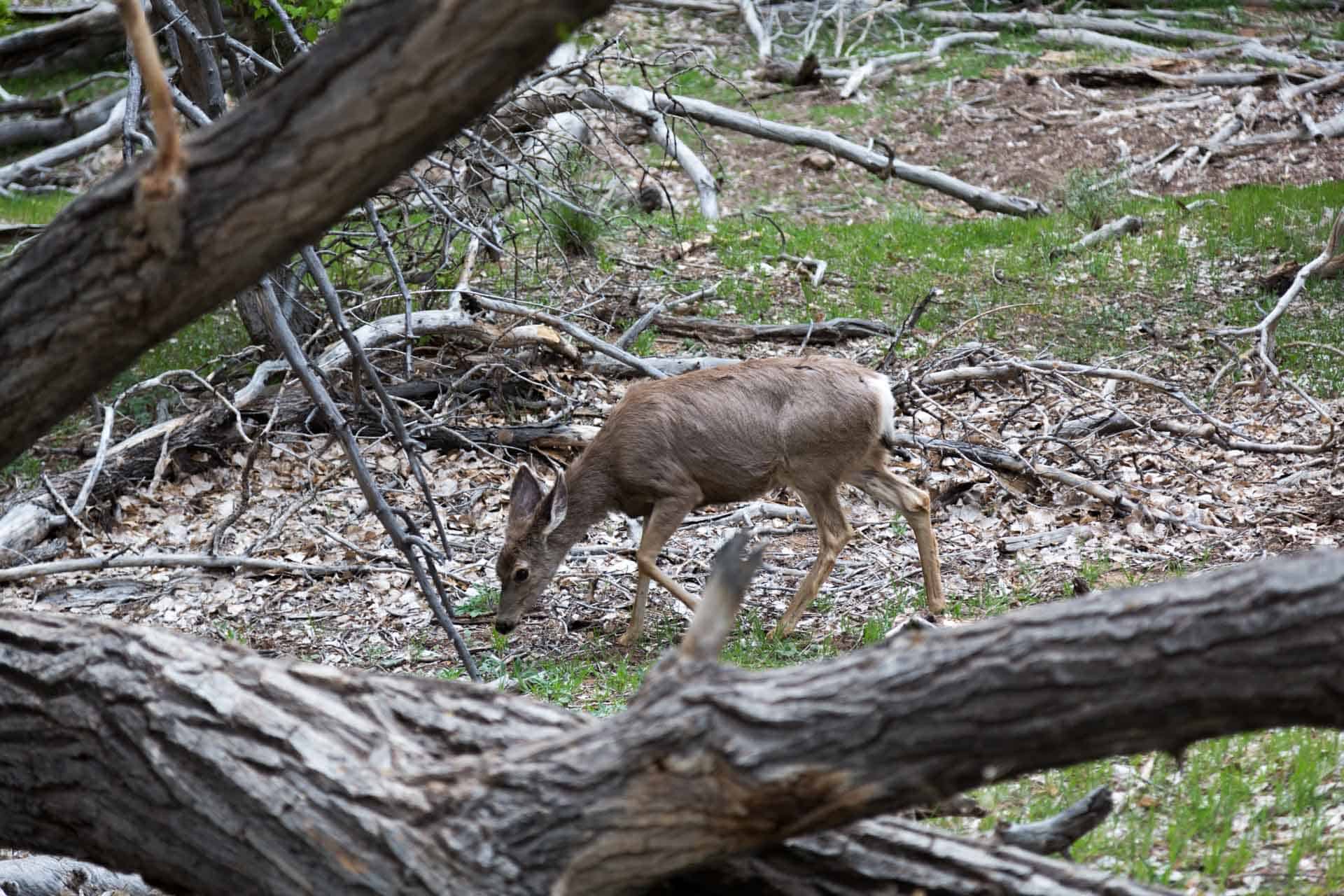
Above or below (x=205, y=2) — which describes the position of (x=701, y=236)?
below

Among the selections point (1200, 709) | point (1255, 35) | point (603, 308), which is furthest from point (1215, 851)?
point (1255, 35)

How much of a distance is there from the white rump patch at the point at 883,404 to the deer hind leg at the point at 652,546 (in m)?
1.13

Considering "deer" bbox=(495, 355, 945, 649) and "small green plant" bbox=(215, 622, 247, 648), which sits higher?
"deer" bbox=(495, 355, 945, 649)

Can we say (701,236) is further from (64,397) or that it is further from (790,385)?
(64,397)

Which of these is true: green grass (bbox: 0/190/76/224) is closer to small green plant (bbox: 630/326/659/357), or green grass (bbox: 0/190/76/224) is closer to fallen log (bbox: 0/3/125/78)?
fallen log (bbox: 0/3/125/78)

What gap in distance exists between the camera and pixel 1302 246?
11.7 meters

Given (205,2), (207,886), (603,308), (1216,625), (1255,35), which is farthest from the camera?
(1255,35)

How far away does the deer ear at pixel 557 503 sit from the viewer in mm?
7469

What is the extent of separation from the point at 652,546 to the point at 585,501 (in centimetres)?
57

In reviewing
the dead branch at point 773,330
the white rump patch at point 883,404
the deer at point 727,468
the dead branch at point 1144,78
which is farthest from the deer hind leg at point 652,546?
the dead branch at point 1144,78

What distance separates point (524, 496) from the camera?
7.70 meters

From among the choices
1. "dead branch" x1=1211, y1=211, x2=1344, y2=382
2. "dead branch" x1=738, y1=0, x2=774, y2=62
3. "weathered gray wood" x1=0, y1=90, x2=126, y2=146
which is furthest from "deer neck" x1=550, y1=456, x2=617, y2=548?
"dead branch" x1=738, y1=0, x2=774, y2=62

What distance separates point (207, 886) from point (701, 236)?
10508 mm

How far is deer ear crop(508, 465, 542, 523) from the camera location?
7699 millimetres
